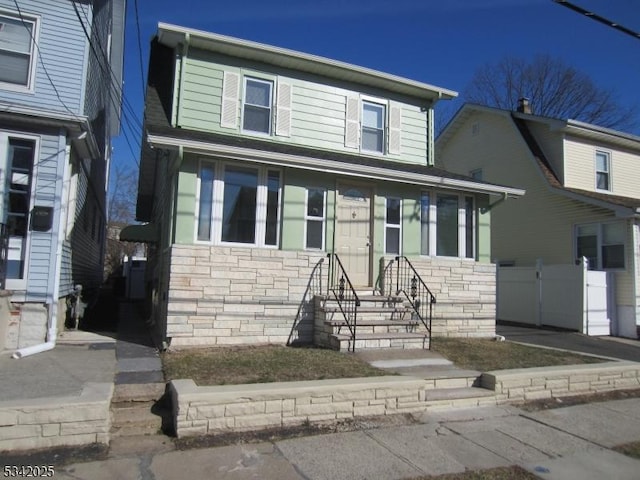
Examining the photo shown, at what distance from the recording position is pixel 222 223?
28.5ft

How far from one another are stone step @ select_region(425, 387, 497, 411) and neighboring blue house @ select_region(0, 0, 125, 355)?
572 cm

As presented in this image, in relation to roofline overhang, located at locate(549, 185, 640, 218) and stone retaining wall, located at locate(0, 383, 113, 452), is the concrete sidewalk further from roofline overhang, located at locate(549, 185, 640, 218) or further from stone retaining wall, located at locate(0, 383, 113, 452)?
roofline overhang, located at locate(549, 185, 640, 218)

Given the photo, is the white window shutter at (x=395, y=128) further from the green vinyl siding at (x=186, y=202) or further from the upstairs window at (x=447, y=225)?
the green vinyl siding at (x=186, y=202)

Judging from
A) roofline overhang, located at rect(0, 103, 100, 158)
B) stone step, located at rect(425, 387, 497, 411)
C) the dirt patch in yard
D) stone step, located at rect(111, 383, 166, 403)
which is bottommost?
the dirt patch in yard

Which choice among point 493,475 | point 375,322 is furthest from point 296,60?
point 493,475

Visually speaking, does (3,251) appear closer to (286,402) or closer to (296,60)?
(286,402)

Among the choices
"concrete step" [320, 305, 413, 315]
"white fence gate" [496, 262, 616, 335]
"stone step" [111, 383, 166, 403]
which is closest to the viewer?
"stone step" [111, 383, 166, 403]

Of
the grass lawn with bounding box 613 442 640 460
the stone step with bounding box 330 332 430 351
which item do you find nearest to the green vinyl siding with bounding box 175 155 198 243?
the stone step with bounding box 330 332 430 351

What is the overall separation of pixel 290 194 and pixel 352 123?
298 centimetres

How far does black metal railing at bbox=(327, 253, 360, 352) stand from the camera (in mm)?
8164

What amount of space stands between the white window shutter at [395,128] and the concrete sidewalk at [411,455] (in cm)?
705

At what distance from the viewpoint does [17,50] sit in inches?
344

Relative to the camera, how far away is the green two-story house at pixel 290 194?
27.6 ft

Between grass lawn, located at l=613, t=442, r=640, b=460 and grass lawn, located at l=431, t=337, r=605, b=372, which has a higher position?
grass lawn, located at l=431, t=337, r=605, b=372
